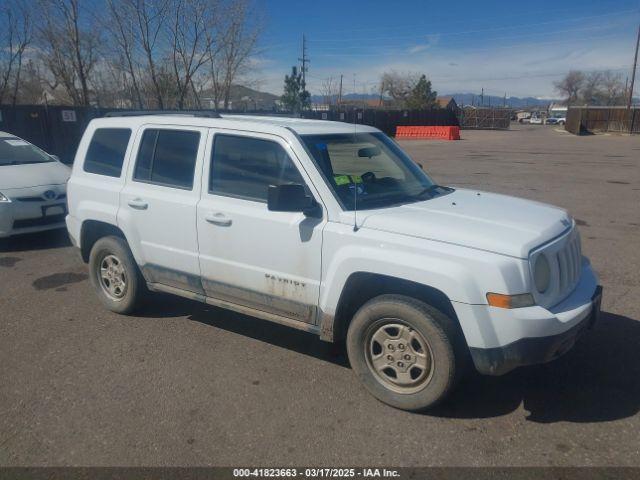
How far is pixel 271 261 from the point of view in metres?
4.04

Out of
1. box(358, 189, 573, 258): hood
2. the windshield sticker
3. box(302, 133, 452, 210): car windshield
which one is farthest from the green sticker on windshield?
the windshield sticker

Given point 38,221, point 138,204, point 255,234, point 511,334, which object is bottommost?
point 38,221

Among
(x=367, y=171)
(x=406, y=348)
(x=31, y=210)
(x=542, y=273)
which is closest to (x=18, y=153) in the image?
(x=31, y=210)

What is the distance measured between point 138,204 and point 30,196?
3975 mm

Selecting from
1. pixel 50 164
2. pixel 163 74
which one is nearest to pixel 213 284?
pixel 50 164

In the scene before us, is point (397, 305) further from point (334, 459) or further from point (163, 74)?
point (163, 74)

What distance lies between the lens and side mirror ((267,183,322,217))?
366 cm

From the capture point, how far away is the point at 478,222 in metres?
3.60

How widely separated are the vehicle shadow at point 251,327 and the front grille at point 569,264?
171 cm

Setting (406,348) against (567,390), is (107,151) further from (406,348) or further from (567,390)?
(567,390)

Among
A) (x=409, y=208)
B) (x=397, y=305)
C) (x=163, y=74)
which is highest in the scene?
(x=163, y=74)

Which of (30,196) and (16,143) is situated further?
(16,143)

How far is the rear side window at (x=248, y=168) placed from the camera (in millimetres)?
4113

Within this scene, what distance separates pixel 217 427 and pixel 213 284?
1320 millimetres
